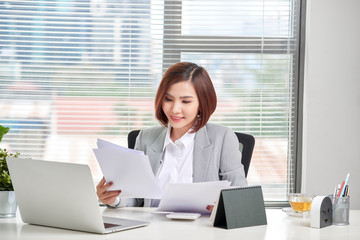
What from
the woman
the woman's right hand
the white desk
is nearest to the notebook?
the white desk

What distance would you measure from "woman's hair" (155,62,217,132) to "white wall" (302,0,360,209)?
4.07 feet

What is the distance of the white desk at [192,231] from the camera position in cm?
156

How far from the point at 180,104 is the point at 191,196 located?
0.63 metres

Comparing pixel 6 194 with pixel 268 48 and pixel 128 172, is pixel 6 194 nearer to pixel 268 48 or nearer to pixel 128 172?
pixel 128 172

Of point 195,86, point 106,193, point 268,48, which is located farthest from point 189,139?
point 268,48

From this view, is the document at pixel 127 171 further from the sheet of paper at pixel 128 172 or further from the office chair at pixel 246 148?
the office chair at pixel 246 148

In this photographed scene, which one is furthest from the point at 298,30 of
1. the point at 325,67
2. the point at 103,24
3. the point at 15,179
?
the point at 15,179

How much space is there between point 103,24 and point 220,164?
1554 mm

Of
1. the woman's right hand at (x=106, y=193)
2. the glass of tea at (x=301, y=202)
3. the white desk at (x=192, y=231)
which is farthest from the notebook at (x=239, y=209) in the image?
the woman's right hand at (x=106, y=193)

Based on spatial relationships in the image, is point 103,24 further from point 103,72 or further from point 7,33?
point 7,33

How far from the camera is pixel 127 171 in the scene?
6.15ft

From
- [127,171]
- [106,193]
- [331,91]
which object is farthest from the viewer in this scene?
[331,91]

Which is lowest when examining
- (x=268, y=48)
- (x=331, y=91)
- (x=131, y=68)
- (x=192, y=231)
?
(x=192, y=231)

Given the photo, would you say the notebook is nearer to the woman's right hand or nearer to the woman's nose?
the woman's right hand
